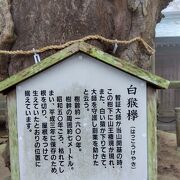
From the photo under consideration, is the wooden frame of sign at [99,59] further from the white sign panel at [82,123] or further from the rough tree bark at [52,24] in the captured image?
the rough tree bark at [52,24]

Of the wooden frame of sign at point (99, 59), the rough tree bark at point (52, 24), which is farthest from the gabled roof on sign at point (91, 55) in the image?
the rough tree bark at point (52, 24)

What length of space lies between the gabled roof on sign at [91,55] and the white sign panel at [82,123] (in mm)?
31

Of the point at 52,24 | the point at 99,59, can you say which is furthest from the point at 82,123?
the point at 52,24

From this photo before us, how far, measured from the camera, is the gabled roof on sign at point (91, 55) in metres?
1.59

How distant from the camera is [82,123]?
65.3 inches

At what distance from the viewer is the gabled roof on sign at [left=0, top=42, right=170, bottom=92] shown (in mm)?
1593

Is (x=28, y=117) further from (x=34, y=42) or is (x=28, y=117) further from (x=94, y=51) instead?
(x=34, y=42)

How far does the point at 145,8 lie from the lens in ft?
7.73

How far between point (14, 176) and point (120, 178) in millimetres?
473

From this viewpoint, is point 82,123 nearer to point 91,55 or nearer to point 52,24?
point 91,55

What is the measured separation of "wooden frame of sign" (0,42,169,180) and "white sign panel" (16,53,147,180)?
3 cm

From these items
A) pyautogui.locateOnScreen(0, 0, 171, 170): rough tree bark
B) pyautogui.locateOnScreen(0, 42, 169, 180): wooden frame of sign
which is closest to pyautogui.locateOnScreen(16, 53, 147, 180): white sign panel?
pyautogui.locateOnScreen(0, 42, 169, 180): wooden frame of sign

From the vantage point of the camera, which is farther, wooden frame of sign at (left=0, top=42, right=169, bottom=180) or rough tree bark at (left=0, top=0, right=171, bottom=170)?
rough tree bark at (left=0, top=0, right=171, bottom=170)

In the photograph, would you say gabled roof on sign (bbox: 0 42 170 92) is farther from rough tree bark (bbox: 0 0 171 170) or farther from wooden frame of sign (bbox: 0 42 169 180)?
rough tree bark (bbox: 0 0 171 170)
